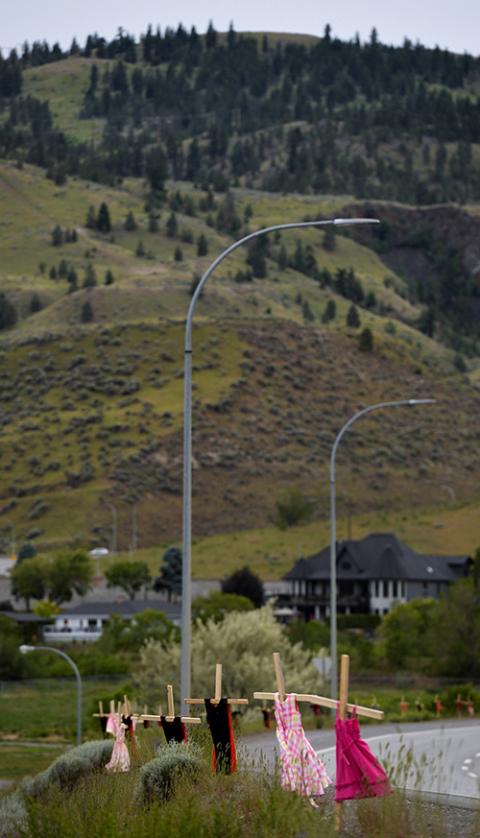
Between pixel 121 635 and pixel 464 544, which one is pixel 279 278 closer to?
pixel 464 544

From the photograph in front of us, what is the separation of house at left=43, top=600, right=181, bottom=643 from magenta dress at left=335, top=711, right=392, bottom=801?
83392 mm

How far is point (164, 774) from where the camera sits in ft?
48.1

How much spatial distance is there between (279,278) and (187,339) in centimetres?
15604

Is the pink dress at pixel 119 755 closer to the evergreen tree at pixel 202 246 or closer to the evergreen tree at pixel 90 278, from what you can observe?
the evergreen tree at pixel 90 278

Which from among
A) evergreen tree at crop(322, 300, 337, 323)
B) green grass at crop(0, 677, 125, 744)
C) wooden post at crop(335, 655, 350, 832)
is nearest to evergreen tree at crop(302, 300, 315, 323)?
evergreen tree at crop(322, 300, 337, 323)

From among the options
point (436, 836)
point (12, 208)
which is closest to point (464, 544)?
point (12, 208)

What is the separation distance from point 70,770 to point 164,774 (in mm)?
4348

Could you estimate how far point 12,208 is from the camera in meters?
189

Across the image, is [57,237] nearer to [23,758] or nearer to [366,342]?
[366,342]

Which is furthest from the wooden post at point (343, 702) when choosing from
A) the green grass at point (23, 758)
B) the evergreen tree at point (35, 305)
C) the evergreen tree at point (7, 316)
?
the evergreen tree at point (35, 305)

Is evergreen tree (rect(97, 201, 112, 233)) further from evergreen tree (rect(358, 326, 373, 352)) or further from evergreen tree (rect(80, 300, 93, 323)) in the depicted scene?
evergreen tree (rect(358, 326, 373, 352))

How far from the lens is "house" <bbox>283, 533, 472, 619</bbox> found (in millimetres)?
102875

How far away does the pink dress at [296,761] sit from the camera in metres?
13.2

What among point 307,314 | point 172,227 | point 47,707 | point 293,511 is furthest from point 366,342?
point 47,707
